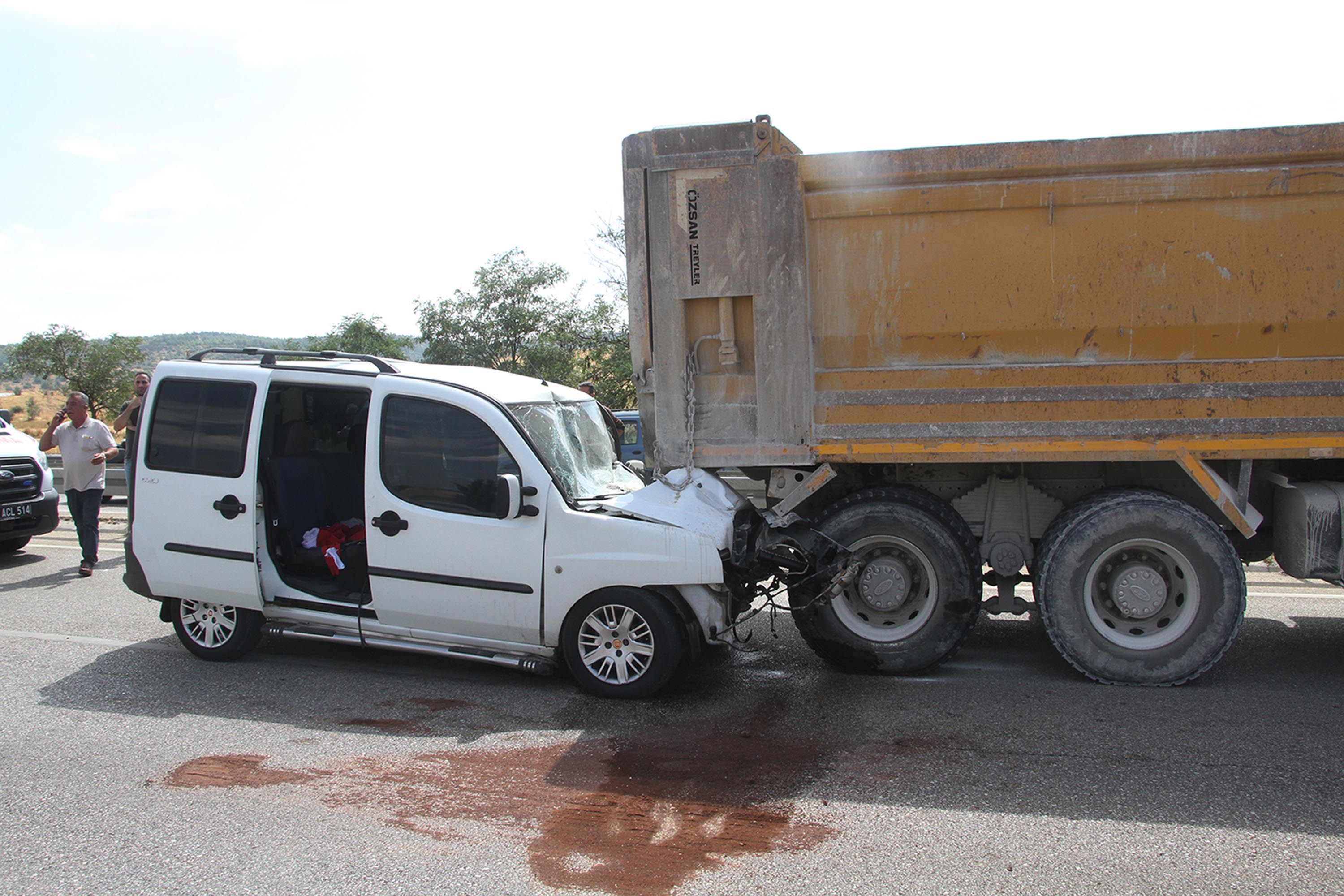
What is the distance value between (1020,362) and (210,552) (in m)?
5.25

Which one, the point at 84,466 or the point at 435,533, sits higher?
the point at 84,466

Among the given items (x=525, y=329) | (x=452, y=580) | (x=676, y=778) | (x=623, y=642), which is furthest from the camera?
(x=525, y=329)

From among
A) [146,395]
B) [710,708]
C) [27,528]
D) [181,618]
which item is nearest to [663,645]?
[710,708]

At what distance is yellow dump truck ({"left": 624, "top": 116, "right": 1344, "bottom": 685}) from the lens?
535cm

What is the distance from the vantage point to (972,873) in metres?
3.39

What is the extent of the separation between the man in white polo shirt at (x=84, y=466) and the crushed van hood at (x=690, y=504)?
6471 mm

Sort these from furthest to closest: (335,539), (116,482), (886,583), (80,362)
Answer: (80,362) < (116,482) < (335,539) < (886,583)

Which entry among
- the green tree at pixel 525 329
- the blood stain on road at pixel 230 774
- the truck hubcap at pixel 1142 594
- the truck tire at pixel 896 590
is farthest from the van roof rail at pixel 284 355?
the green tree at pixel 525 329

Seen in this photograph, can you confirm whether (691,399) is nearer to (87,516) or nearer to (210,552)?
(210,552)

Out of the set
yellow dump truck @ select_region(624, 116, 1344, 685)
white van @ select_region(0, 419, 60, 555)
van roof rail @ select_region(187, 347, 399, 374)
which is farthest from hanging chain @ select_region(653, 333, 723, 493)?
white van @ select_region(0, 419, 60, 555)

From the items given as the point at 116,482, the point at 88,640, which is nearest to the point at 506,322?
the point at 116,482

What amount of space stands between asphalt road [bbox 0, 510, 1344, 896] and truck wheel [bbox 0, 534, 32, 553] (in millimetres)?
4892

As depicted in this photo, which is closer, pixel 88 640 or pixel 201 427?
pixel 201 427

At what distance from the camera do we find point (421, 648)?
18.6ft
